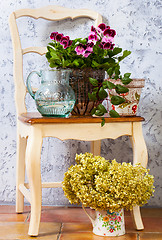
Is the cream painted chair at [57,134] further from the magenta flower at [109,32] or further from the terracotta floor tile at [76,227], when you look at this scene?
the magenta flower at [109,32]

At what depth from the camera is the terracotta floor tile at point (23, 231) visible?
61.4 inches

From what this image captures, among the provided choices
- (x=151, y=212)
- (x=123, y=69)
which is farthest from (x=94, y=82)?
(x=151, y=212)

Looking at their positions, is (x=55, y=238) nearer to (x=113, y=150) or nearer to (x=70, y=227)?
(x=70, y=227)

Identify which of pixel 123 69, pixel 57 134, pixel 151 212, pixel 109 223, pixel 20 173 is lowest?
pixel 151 212

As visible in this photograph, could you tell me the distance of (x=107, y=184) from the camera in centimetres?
146

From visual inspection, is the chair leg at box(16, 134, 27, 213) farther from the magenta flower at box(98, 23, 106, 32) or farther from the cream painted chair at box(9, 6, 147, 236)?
the magenta flower at box(98, 23, 106, 32)

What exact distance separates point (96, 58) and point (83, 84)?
4.7 inches

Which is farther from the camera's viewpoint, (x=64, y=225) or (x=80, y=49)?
(x=64, y=225)

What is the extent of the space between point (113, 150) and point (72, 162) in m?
0.23

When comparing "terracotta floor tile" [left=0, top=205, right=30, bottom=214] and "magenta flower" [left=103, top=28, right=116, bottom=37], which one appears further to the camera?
"terracotta floor tile" [left=0, top=205, right=30, bottom=214]

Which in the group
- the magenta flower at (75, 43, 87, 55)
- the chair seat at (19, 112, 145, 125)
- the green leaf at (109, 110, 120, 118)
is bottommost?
the chair seat at (19, 112, 145, 125)

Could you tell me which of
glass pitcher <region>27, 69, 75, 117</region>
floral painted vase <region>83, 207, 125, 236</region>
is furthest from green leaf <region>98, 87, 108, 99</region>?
floral painted vase <region>83, 207, 125, 236</region>

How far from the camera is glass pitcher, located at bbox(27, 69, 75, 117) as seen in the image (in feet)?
5.11

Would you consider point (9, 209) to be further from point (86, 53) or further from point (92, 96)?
point (86, 53)
